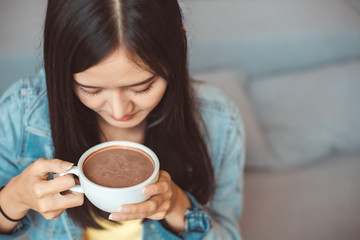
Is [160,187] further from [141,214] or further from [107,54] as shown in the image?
[107,54]

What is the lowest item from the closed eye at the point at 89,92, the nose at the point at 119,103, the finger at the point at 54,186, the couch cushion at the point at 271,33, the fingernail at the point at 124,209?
the couch cushion at the point at 271,33

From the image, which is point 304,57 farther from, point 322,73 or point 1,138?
point 1,138

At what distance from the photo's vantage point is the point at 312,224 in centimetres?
140

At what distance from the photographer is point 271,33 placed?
2.00 meters

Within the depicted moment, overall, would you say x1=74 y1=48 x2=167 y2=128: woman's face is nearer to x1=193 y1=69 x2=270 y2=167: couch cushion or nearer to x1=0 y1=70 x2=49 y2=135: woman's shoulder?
x1=0 y1=70 x2=49 y2=135: woman's shoulder

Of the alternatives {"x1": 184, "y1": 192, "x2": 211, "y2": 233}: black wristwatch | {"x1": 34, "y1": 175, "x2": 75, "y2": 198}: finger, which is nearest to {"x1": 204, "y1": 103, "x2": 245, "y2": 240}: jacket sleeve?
{"x1": 184, "y1": 192, "x2": 211, "y2": 233}: black wristwatch

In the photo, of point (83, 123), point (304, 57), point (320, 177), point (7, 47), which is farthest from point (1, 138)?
point (304, 57)

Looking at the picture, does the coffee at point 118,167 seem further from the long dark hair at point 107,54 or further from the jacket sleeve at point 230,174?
the jacket sleeve at point 230,174

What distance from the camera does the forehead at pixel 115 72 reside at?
28.7 inches

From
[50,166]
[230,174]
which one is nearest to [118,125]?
[50,166]

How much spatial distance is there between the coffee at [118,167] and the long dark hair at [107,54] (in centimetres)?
17

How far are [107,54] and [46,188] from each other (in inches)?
11.1

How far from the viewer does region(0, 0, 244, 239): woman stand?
0.72 m

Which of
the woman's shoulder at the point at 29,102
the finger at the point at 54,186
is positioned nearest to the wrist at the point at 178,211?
the finger at the point at 54,186
